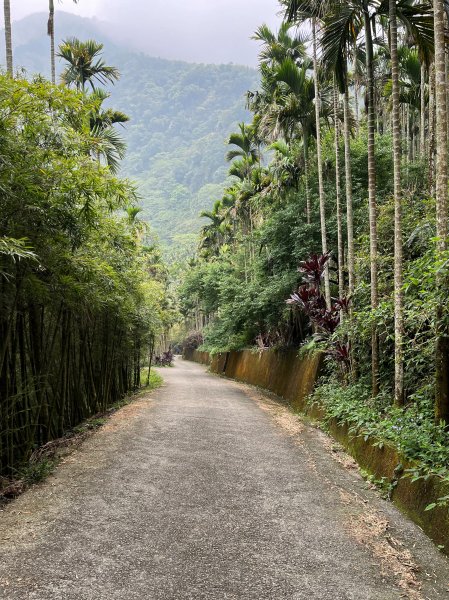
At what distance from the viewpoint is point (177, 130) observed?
153 meters

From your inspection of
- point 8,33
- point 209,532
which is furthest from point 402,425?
point 8,33

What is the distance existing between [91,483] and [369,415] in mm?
3424

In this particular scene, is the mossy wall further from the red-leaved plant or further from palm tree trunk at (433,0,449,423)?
the red-leaved plant

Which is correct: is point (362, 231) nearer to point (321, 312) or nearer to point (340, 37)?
point (321, 312)

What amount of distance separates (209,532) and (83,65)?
13881 millimetres

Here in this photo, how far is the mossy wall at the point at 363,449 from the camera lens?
12.4 ft

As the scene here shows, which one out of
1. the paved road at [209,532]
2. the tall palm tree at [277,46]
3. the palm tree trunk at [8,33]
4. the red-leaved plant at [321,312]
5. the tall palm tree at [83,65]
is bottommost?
the paved road at [209,532]

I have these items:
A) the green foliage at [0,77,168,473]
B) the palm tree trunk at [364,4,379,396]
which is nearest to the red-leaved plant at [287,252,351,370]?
the palm tree trunk at [364,4,379,396]

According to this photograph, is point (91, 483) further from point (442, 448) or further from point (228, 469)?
point (442, 448)

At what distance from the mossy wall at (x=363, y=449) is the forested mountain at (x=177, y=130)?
46875 mm

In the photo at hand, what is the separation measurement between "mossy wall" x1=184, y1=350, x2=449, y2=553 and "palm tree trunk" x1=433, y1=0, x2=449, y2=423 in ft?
2.27

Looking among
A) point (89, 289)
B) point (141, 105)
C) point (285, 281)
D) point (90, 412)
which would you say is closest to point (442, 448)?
point (89, 289)

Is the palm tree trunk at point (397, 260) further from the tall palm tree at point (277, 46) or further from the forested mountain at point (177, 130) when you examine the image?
the forested mountain at point (177, 130)

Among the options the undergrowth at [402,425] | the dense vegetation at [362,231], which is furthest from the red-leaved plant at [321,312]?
the undergrowth at [402,425]
